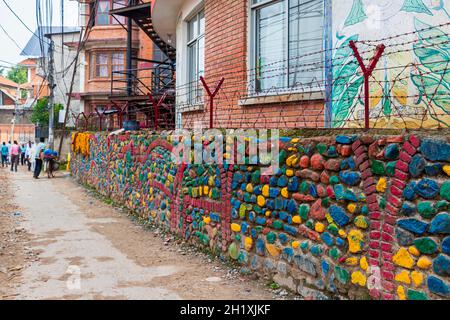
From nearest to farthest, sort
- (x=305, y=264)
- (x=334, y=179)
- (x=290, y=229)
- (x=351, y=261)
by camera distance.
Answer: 1. (x=351, y=261)
2. (x=334, y=179)
3. (x=305, y=264)
4. (x=290, y=229)

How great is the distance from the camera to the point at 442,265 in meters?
3.21

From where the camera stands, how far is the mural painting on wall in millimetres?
5199

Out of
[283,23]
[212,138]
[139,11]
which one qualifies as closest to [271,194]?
[212,138]

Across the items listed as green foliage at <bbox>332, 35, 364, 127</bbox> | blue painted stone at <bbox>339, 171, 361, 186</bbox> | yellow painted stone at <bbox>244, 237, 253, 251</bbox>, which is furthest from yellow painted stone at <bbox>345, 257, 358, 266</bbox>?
green foliage at <bbox>332, 35, 364, 127</bbox>

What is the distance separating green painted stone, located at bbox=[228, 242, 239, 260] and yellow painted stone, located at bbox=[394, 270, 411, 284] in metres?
2.65

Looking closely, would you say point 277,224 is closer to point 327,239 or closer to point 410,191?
point 327,239

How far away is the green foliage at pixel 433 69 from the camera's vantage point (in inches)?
203

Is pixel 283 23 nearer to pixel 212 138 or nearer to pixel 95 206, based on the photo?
pixel 212 138

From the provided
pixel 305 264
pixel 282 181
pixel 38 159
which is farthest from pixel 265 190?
pixel 38 159

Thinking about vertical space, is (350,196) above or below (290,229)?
above

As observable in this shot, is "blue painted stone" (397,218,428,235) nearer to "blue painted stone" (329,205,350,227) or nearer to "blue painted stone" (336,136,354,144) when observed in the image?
"blue painted stone" (329,205,350,227)

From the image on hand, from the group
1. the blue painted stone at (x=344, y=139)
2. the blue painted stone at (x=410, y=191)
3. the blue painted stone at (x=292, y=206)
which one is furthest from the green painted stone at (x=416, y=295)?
the blue painted stone at (x=292, y=206)

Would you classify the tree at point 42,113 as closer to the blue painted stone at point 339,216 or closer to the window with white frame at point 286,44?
the window with white frame at point 286,44

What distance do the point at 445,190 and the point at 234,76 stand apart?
230 inches
